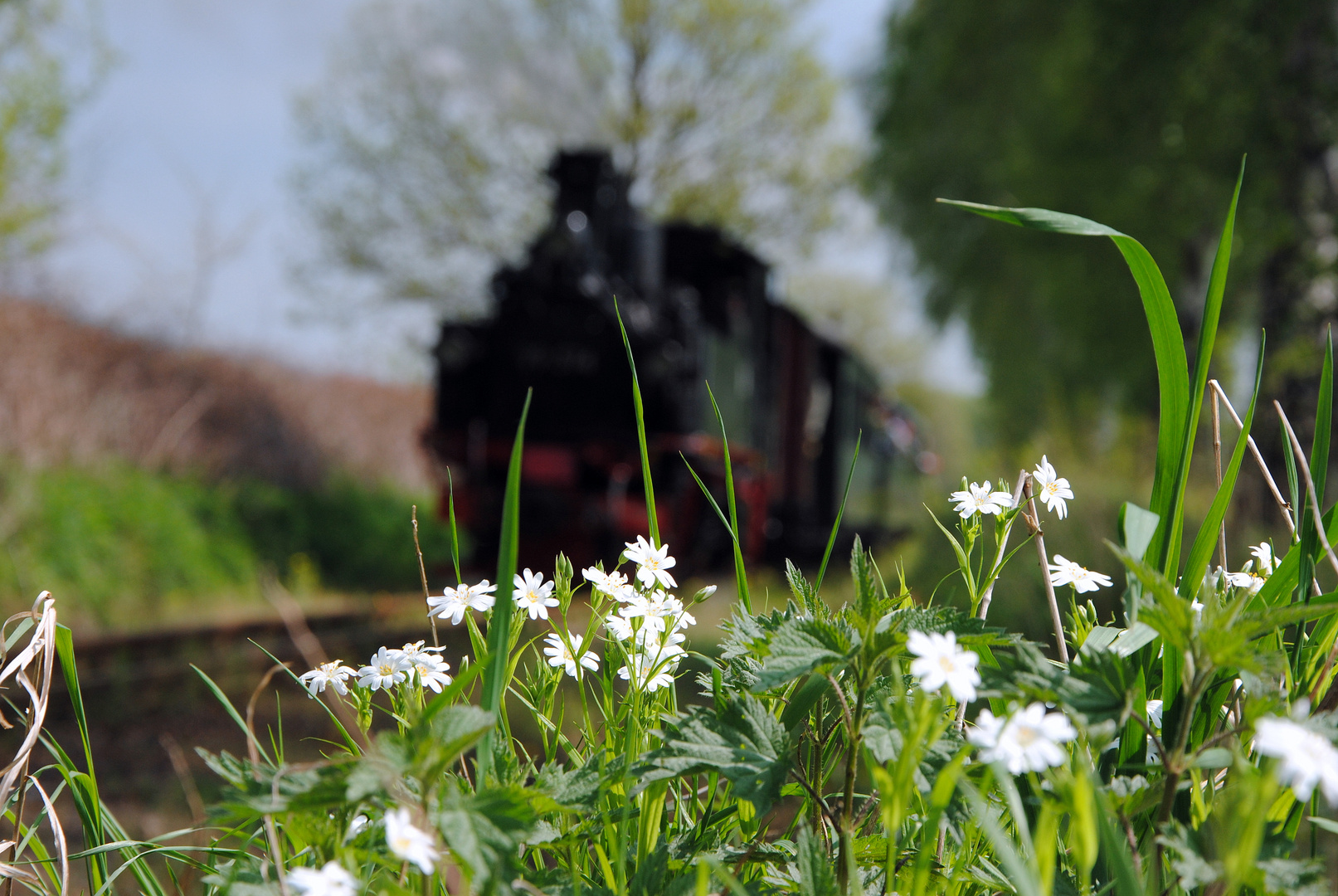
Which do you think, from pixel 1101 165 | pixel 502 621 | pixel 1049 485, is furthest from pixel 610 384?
pixel 502 621

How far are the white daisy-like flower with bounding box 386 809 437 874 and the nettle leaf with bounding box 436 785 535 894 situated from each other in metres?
0.02

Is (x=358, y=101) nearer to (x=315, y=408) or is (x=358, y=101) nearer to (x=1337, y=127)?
(x=315, y=408)

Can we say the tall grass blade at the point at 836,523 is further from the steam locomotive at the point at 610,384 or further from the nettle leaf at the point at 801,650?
the steam locomotive at the point at 610,384

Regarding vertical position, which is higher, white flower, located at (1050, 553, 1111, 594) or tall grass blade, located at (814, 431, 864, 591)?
tall grass blade, located at (814, 431, 864, 591)

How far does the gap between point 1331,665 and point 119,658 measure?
7138 millimetres

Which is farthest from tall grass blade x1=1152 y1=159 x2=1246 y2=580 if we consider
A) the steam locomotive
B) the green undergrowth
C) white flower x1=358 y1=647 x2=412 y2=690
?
the green undergrowth

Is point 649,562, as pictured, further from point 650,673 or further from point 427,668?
point 427,668

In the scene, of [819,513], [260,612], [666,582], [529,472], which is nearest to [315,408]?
[260,612]

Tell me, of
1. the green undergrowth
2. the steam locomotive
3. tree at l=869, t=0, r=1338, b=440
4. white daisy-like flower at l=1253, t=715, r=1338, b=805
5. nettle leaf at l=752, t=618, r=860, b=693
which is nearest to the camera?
white daisy-like flower at l=1253, t=715, r=1338, b=805

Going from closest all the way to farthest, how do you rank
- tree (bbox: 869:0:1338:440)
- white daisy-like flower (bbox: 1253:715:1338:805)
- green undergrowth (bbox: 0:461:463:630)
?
white daisy-like flower (bbox: 1253:715:1338:805) → tree (bbox: 869:0:1338:440) → green undergrowth (bbox: 0:461:463:630)

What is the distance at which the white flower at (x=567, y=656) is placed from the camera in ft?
3.10

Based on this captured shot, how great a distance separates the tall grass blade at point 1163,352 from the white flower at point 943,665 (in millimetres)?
404

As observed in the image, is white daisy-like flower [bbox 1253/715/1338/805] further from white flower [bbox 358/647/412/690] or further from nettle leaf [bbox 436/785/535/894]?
white flower [bbox 358/647/412/690]

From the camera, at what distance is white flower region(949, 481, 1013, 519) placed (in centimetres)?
96
